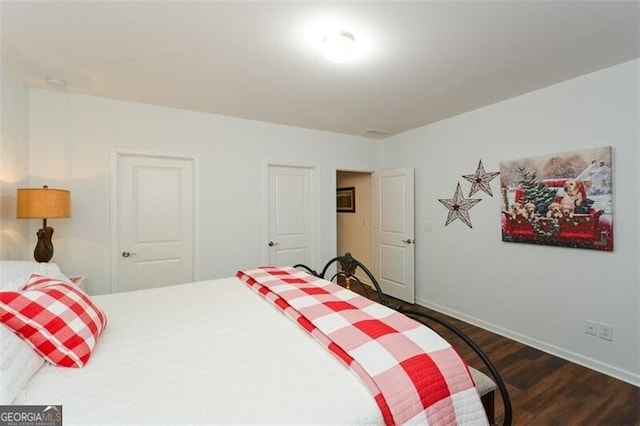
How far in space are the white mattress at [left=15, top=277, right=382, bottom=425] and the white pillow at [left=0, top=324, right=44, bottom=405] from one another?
0.04 meters

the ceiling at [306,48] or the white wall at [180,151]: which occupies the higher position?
the ceiling at [306,48]

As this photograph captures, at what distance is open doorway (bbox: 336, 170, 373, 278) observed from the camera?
4.90m

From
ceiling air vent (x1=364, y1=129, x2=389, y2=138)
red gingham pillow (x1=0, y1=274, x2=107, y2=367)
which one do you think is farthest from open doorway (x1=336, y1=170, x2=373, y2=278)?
red gingham pillow (x1=0, y1=274, x2=107, y2=367)

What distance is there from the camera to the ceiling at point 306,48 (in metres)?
1.62

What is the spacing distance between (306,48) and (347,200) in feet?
11.9

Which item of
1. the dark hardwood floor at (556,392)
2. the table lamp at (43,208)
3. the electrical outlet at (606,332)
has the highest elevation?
the table lamp at (43,208)

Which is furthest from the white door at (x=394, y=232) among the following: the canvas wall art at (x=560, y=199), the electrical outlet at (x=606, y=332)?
the electrical outlet at (x=606, y=332)

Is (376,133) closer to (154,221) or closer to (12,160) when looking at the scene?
(154,221)

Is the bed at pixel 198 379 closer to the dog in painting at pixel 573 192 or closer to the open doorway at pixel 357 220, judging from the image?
the dog in painting at pixel 573 192

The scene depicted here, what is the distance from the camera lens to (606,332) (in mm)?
2318

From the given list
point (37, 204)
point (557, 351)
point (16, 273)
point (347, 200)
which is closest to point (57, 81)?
point (37, 204)

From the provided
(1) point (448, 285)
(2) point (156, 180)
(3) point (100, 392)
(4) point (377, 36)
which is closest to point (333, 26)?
(4) point (377, 36)

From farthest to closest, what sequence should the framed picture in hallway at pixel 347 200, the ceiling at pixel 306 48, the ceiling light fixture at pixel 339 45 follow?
the framed picture in hallway at pixel 347 200, the ceiling light fixture at pixel 339 45, the ceiling at pixel 306 48

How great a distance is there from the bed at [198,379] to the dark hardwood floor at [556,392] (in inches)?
50.9
